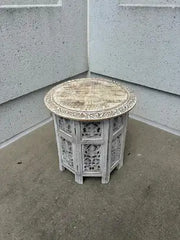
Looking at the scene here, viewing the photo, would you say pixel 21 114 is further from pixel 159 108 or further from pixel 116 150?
pixel 159 108

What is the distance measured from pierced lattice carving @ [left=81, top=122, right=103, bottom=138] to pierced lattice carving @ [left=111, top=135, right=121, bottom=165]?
19 cm

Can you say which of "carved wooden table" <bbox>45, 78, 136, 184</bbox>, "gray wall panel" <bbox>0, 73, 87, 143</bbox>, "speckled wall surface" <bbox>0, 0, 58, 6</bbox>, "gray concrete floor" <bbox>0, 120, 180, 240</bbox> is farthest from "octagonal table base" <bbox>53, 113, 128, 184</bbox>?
"speckled wall surface" <bbox>0, 0, 58, 6</bbox>

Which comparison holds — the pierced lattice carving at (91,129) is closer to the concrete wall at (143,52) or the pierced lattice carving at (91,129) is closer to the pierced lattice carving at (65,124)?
the pierced lattice carving at (65,124)

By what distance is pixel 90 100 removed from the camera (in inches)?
57.5

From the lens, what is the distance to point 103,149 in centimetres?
150

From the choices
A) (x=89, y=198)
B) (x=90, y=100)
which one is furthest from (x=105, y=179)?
(x=90, y=100)

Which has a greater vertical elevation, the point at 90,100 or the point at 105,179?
the point at 90,100

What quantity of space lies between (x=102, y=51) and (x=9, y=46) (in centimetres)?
114

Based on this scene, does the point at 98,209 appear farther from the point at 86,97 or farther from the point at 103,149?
the point at 86,97

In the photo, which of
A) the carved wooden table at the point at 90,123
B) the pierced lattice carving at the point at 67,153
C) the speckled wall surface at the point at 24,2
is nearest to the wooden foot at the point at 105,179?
the carved wooden table at the point at 90,123

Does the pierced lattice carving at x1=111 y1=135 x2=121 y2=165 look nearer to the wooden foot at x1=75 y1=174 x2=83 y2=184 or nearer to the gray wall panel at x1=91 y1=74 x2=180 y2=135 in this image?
the wooden foot at x1=75 y1=174 x2=83 y2=184

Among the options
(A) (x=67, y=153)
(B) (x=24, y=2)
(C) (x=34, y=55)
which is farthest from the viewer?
(C) (x=34, y=55)

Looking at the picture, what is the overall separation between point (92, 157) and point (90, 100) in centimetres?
45

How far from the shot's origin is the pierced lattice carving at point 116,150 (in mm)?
1592
